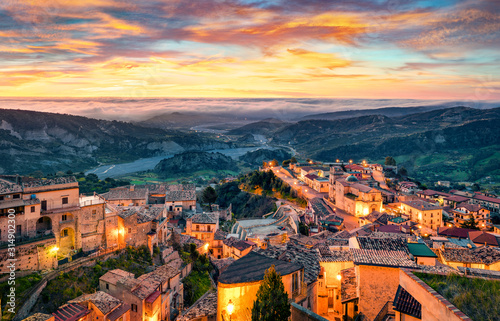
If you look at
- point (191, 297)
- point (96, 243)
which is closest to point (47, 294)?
point (96, 243)

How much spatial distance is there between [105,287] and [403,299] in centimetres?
1252

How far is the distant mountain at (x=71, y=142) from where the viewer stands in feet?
228

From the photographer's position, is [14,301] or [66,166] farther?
→ [66,166]

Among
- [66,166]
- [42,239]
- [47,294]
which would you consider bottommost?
[66,166]

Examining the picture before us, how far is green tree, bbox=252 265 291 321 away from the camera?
712cm

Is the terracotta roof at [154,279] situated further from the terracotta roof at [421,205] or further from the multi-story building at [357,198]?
the terracotta roof at [421,205]

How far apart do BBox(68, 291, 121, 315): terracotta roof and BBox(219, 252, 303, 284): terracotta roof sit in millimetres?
7077

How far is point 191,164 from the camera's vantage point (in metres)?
92.5

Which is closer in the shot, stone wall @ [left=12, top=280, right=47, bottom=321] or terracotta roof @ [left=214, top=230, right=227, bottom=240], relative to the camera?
stone wall @ [left=12, top=280, right=47, bottom=321]

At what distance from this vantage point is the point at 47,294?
12.6 metres

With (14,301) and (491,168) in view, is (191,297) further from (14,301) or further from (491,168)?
(491,168)

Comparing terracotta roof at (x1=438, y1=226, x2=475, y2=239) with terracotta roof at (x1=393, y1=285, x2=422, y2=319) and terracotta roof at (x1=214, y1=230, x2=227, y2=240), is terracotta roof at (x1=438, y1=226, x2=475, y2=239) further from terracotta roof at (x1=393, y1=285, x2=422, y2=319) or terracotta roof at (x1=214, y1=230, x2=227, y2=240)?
terracotta roof at (x1=393, y1=285, x2=422, y2=319)

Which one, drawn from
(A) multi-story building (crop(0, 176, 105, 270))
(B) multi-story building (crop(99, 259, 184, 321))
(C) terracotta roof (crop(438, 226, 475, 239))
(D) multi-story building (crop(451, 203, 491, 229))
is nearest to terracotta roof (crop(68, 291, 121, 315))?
(B) multi-story building (crop(99, 259, 184, 321))

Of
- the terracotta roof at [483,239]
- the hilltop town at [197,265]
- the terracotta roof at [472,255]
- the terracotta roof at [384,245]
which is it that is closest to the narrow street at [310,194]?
the hilltop town at [197,265]
